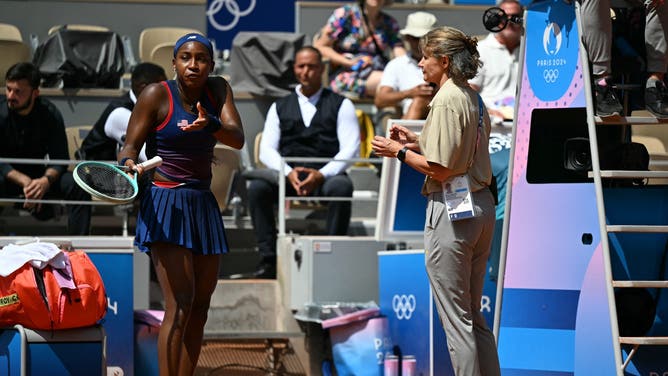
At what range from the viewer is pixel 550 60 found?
6430 millimetres

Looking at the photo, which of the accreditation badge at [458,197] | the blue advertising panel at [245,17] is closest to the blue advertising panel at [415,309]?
the accreditation badge at [458,197]

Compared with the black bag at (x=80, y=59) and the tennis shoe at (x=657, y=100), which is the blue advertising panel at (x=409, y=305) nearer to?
the tennis shoe at (x=657, y=100)

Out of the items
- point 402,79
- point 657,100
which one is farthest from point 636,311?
point 402,79

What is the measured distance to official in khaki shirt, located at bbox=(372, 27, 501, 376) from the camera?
5.59 metres

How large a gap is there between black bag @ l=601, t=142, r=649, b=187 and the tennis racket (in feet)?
7.87

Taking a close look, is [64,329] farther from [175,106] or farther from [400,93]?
[400,93]

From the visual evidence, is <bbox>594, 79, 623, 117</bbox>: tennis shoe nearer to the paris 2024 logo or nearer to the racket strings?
the paris 2024 logo

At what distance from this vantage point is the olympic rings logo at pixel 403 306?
7.18 meters

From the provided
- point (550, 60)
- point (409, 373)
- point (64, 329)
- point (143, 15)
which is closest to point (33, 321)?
point (64, 329)

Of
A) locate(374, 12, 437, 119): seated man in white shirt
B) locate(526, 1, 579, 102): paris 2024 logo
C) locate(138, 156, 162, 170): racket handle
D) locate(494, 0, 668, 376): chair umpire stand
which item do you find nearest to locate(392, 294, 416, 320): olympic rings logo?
locate(494, 0, 668, 376): chair umpire stand

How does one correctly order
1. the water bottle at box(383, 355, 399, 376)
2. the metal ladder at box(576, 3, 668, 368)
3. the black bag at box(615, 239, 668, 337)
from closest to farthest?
the metal ladder at box(576, 3, 668, 368), the black bag at box(615, 239, 668, 337), the water bottle at box(383, 355, 399, 376)

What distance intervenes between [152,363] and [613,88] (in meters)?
3.06

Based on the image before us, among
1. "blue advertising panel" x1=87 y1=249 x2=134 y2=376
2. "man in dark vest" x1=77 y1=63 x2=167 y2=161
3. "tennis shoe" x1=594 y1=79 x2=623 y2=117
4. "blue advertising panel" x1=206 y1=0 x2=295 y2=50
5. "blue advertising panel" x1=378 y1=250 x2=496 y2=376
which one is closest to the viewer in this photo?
"tennis shoe" x1=594 y1=79 x2=623 y2=117

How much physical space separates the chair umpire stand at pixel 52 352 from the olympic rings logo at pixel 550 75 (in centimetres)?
271
